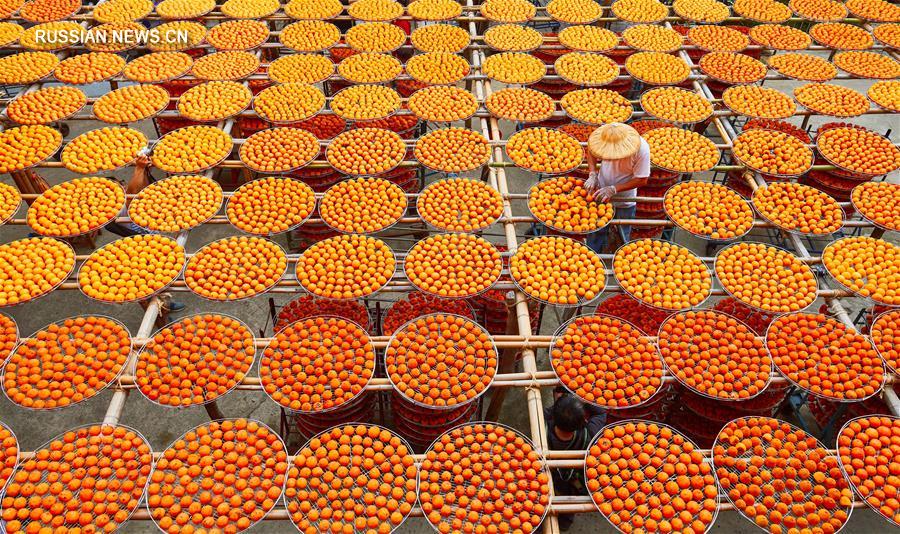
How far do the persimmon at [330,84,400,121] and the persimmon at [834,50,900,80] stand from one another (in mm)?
7507

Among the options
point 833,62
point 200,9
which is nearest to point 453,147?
point 200,9

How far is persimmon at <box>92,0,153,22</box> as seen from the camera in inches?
377

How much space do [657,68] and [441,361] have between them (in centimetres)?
665

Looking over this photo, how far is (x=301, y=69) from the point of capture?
8.31 metres

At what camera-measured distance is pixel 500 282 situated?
5.54 meters

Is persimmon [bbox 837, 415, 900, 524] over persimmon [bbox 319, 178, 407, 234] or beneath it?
beneath

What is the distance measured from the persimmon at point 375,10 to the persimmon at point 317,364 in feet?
22.6

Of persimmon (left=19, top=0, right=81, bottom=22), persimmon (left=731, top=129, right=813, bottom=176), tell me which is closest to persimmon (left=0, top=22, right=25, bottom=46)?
persimmon (left=19, top=0, right=81, bottom=22)

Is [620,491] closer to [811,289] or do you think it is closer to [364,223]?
[811,289]

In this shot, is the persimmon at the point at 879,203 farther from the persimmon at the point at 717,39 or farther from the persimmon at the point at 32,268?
the persimmon at the point at 32,268

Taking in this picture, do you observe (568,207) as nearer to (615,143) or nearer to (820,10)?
(615,143)

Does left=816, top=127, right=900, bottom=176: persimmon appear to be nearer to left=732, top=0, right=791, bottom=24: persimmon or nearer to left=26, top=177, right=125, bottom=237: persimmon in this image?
left=732, top=0, right=791, bottom=24: persimmon

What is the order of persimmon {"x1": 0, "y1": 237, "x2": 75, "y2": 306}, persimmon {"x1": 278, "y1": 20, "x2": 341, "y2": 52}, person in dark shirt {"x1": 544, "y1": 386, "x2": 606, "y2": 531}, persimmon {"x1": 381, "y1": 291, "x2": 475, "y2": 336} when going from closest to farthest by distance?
person in dark shirt {"x1": 544, "y1": 386, "x2": 606, "y2": 531}
persimmon {"x1": 0, "y1": 237, "x2": 75, "y2": 306}
persimmon {"x1": 381, "y1": 291, "x2": 475, "y2": 336}
persimmon {"x1": 278, "y1": 20, "x2": 341, "y2": 52}

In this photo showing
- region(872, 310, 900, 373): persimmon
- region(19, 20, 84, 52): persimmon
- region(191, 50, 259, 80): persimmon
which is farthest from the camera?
region(19, 20, 84, 52): persimmon
